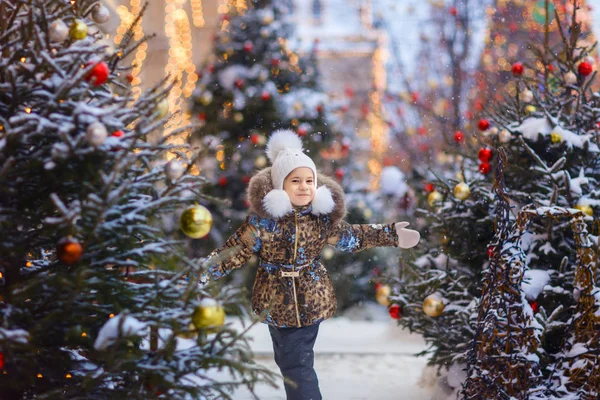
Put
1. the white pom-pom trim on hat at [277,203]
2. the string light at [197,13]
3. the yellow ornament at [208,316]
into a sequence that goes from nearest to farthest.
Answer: the yellow ornament at [208,316]
the white pom-pom trim on hat at [277,203]
the string light at [197,13]

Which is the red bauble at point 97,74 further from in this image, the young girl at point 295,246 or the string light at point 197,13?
the string light at point 197,13

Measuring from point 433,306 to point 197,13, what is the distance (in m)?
9.16

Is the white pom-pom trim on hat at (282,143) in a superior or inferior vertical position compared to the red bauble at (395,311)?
superior

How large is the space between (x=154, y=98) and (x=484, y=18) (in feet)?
24.2

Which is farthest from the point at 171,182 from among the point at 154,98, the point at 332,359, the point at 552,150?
the point at 332,359

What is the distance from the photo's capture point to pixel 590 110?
134 inches

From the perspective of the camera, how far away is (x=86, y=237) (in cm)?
192

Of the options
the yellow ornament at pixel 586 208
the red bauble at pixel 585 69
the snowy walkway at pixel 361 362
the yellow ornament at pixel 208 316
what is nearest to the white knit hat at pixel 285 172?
the snowy walkway at pixel 361 362

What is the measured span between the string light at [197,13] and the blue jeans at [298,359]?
905cm

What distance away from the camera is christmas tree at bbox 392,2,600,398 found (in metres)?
3.16

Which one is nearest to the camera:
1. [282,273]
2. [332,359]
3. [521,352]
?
[521,352]

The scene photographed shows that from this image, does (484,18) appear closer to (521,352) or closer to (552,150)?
(552,150)

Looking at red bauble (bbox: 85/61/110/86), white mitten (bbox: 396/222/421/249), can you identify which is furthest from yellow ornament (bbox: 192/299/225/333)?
white mitten (bbox: 396/222/421/249)

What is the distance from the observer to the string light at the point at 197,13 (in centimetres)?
1096
